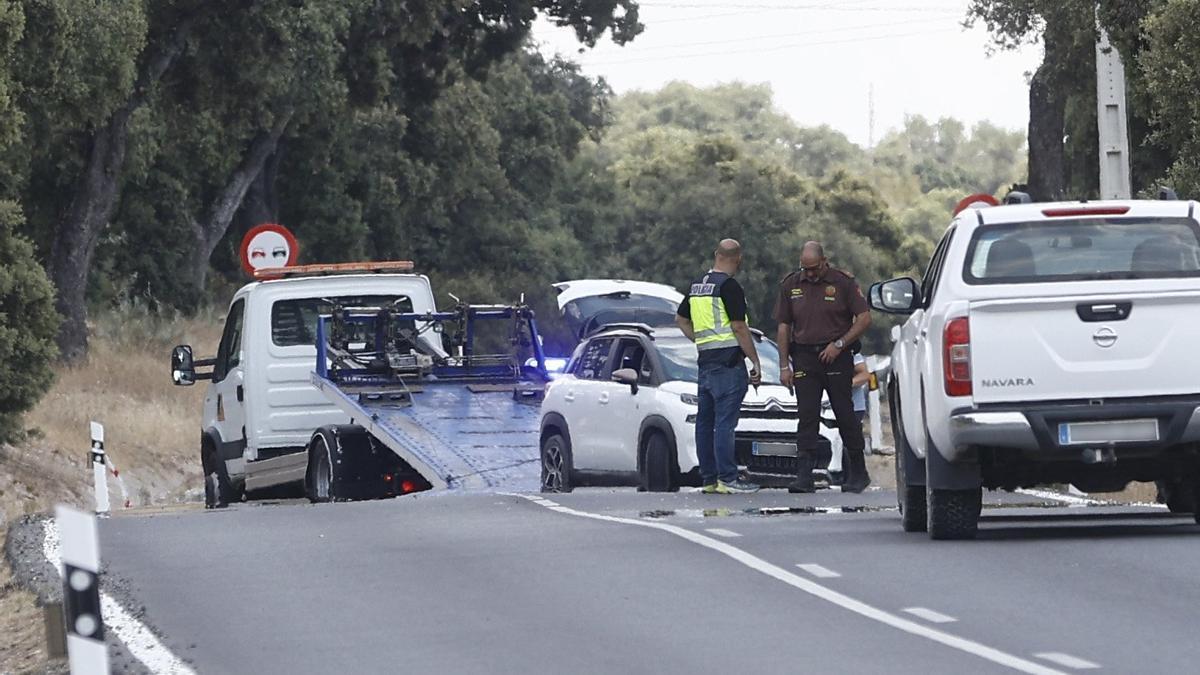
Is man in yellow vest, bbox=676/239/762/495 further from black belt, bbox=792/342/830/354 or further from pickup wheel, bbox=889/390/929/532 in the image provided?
pickup wheel, bbox=889/390/929/532

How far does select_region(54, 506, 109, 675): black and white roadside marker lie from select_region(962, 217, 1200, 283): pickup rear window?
6.52 meters

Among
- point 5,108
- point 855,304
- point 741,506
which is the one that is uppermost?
point 5,108

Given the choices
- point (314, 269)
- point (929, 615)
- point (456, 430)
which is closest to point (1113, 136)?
point (456, 430)

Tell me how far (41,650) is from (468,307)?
11.1 metres

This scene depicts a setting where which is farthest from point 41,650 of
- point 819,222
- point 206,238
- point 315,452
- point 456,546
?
point 819,222

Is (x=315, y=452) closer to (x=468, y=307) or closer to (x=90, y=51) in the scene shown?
(x=468, y=307)

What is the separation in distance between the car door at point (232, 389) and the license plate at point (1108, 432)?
1153 centimetres

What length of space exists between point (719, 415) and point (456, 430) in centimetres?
264

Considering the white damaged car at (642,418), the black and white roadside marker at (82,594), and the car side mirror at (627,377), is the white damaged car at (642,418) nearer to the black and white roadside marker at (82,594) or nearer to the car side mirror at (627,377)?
the car side mirror at (627,377)

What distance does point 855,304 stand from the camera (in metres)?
19.2

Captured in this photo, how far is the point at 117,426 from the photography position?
114ft

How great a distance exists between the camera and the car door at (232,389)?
23.5 meters

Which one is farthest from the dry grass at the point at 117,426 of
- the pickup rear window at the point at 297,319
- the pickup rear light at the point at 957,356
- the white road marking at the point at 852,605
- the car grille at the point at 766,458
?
the pickup rear light at the point at 957,356

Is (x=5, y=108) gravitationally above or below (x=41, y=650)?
above
